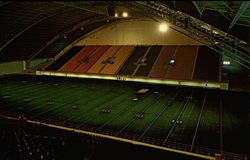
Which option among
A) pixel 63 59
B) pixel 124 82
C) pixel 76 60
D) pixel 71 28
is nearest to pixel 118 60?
pixel 124 82

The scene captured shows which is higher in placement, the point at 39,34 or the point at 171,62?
the point at 39,34

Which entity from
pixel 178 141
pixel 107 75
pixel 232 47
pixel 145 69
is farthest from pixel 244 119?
pixel 107 75

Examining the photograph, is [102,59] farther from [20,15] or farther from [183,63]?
[20,15]

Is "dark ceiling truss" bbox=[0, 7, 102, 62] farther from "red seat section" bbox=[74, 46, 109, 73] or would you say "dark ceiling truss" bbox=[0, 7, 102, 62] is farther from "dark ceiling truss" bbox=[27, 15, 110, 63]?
"red seat section" bbox=[74, 46, 109, 73]

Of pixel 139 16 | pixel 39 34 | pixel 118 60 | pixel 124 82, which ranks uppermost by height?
pixel 139 16

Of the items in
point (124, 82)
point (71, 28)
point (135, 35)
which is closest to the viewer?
point (124, 82)

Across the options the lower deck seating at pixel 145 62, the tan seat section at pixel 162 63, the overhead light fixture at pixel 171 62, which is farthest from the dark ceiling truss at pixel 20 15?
the overhead light fixture at pixel 171 62

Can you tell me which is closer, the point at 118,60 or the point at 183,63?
the point at 183,63

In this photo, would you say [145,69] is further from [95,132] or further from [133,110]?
[95,132]
